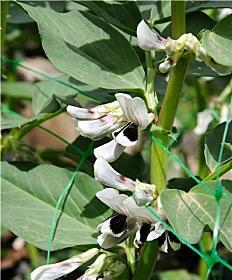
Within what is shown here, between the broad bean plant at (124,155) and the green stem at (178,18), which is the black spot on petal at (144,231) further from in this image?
the green stem at (178,18)

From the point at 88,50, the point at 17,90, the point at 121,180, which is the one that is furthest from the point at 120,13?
the point at 17,90

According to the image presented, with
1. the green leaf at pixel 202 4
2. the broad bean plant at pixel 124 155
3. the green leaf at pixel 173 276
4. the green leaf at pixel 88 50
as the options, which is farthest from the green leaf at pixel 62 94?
the green leaf at pixel 173 276

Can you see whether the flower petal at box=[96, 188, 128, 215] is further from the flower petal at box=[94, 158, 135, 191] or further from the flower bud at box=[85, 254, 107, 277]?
the flower bud at box=[85, 254, 107, 277]

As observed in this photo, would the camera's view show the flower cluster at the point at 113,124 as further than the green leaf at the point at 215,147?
No

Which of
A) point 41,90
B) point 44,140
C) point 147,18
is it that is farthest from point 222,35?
point 44,140

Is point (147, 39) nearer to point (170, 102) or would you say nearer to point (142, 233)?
point (170, 102)

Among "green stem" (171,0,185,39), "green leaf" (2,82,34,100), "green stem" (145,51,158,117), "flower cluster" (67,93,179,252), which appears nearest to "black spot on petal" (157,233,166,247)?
"flower cluster" (67,93,179,252)

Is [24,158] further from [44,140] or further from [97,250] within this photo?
[44,140]
